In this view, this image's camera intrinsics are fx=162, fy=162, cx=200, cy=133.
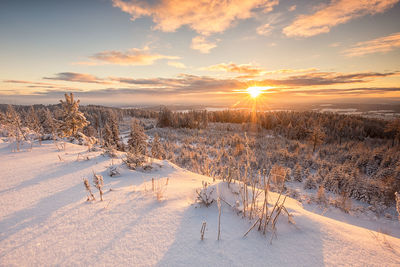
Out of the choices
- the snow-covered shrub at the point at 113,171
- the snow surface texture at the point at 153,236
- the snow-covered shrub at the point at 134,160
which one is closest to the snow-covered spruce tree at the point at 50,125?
the snow-covered shrub at the point at 134,160

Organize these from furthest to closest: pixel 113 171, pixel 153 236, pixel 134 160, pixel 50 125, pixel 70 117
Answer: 1. pixel 50 125
2. pixel 70 117
3. pixel 134 160
4. pixel 113 171
5. pixel 153 236

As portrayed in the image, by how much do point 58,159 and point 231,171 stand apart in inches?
192

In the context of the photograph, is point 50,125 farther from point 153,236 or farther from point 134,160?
point 153,236

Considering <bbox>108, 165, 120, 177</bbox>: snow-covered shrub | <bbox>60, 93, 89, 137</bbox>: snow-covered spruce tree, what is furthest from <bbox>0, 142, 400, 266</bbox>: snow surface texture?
<bbox>60, 93, 89, 137</bbox>: snow-covered spruce tree

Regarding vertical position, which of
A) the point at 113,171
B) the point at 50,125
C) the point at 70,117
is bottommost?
the point at 113,171

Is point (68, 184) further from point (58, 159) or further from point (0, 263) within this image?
point (58, 159)

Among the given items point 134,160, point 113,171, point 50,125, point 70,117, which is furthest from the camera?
point 50,125

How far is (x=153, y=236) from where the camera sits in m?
1.70

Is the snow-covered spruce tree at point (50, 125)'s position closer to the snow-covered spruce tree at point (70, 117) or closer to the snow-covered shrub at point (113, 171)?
the snow-covered spruce tree at point (70, 117)

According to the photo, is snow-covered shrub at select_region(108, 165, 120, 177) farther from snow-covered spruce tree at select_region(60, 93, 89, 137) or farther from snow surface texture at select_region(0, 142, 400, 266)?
snow-covered spruce tree at select_region(60, 93, 89, 137)

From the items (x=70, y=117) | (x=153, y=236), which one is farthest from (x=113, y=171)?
(x=70, y=117)

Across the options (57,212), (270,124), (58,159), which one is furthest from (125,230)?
(270,124)

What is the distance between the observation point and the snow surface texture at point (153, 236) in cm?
143

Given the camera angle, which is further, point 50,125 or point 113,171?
point 50,125
